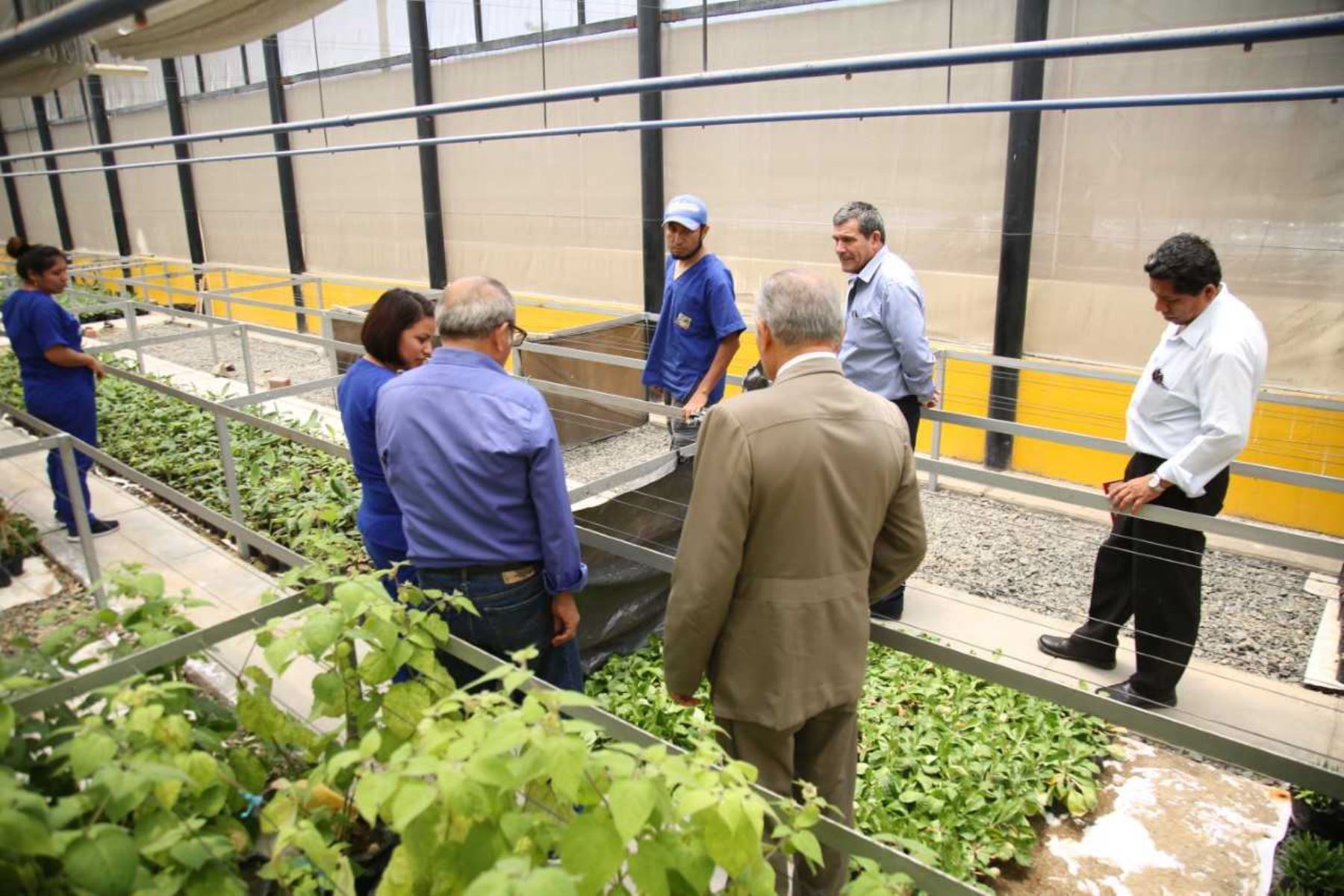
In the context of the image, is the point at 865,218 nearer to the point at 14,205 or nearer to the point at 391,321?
the point at 391,321

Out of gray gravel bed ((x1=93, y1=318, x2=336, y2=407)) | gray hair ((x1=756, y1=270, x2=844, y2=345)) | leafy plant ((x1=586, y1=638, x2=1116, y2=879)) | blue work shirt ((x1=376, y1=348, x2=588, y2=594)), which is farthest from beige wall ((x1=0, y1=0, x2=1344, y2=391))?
blue work shirt ((x1=376, y1=348, x2=588, y2=594))

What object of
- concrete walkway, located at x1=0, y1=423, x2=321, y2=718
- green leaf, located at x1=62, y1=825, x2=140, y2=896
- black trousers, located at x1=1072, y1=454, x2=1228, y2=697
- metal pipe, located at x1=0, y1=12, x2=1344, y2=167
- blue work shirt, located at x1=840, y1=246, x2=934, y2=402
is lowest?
concrete walkway, located at x1=0, y1=423, x2=321, y2=718

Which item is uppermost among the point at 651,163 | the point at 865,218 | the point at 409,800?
the point at 651,163

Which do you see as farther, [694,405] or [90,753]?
[694,405]

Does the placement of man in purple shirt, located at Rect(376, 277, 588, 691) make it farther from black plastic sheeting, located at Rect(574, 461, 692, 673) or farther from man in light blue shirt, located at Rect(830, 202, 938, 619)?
man in light blue shirt, located at Rect(830, 202, 938, 619)

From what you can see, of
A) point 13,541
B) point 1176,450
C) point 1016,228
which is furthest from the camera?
point 1016,228

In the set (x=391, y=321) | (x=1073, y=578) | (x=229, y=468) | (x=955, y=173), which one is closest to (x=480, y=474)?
(x=391, y=321)

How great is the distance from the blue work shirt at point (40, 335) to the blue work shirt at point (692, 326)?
316 centimetres

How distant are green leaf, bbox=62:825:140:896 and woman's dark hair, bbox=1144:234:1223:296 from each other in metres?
2.90

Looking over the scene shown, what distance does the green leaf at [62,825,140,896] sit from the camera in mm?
1193

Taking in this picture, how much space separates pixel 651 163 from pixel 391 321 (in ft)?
20.2

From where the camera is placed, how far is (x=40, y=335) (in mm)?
4613

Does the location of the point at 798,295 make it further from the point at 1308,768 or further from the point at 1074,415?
the point at 1074,415

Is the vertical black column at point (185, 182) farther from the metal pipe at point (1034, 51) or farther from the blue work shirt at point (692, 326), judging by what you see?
the metal pipe at point (1034, 51)
